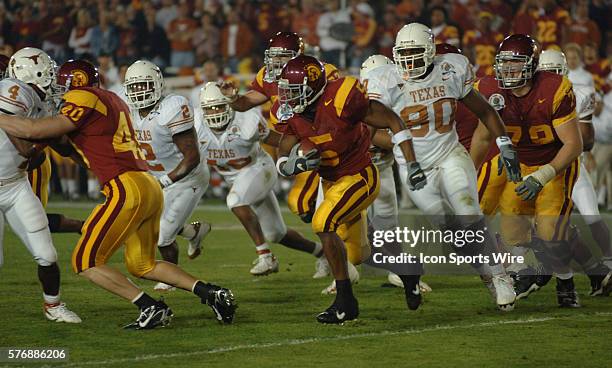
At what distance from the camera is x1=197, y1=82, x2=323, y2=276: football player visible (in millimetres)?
8766

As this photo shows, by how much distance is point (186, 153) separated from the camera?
7238 millimetres

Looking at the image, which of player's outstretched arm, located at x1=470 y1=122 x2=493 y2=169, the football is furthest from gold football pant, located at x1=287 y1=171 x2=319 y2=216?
the football

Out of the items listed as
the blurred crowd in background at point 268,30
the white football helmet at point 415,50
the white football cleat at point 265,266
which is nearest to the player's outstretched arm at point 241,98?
the white football cleat at point 265,266

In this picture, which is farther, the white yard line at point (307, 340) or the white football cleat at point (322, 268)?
the white football cleat at point (322, 268)

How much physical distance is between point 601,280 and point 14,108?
12.7 feet

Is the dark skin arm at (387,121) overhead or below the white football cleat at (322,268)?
overhead

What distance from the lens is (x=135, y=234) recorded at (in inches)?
251

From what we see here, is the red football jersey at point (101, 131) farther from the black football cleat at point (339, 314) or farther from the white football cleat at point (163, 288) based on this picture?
the white football cleat at point (163, 288)

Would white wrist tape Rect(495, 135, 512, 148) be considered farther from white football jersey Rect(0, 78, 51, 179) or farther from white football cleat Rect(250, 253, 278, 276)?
white football jersey Rect(0, 78, 51, 179)

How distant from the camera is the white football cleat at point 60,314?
262 inches

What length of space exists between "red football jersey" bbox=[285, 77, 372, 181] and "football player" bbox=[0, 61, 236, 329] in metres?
0.93

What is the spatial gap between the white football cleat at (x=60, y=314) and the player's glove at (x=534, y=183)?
8.77 feet

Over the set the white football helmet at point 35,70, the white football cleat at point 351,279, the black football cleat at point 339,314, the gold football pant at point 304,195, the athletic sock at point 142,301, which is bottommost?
the white football cleat at point 351,279

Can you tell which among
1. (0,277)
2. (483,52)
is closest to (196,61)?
(483,52)
